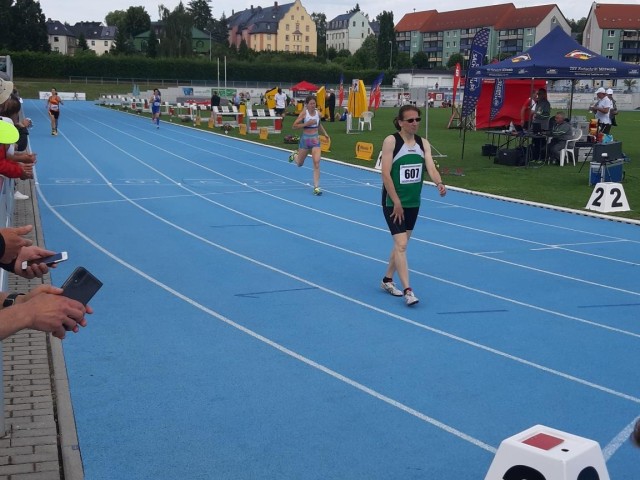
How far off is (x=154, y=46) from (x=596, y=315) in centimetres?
10100

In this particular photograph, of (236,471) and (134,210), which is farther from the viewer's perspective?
(134,210)

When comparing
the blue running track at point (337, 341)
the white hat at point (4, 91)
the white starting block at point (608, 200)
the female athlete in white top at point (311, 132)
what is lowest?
the blue running track at point (337, 341)

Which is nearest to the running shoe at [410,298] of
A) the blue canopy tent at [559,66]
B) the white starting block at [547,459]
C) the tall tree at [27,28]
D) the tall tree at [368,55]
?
the white starting block at [547,459]

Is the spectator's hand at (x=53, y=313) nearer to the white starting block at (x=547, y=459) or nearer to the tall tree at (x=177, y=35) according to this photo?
the white starting block at (x=547, y=459)

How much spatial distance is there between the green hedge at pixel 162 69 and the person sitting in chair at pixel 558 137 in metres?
66.6

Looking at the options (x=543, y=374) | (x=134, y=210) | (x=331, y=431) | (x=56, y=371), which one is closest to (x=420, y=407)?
(x=331, y=431)

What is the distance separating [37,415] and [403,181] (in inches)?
171

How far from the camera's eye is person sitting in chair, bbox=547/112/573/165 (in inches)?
846

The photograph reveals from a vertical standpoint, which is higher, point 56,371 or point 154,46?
point 154,46

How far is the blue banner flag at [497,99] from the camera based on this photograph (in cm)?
3025

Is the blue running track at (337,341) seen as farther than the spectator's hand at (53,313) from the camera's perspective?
Yes

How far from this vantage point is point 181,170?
1984 centimetres

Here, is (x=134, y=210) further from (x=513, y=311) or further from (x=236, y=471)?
(x=236, y=471)

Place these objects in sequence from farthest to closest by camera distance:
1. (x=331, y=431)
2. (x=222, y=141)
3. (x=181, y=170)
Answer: (x=222, y=141) → (x=181, y=170) → (x=331, y=431)
